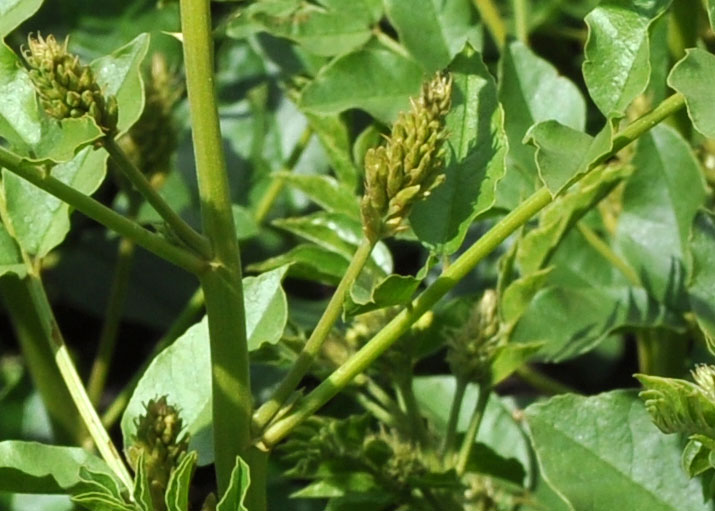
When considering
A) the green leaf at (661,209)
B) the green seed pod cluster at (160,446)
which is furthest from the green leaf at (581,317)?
the green seed pod cluster at (160,446)

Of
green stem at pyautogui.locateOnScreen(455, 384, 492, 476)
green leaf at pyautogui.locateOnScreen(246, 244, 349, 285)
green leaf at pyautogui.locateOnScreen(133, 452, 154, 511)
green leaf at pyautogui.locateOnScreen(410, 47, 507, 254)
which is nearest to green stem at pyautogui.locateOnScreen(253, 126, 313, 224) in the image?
green leaf at pyautogui.locateOnScreen(246, 244, 349, 285)

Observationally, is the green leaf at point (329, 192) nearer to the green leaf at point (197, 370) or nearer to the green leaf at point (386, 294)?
the green leaf at point (197, 370)

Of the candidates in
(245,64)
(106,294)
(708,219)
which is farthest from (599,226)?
(106,294)

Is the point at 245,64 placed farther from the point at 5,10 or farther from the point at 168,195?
the point at 5,10

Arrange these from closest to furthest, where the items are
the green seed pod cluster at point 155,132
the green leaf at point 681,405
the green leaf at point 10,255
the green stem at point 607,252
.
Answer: the green leaf at point 681,405
the green leaf at point 10,255
the green stem at point 607,252
the green seed pod cluster at point 155,132

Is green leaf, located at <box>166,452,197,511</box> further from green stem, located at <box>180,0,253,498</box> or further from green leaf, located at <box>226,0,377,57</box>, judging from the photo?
green leaf, located at <box>226,0,377,57</box>
